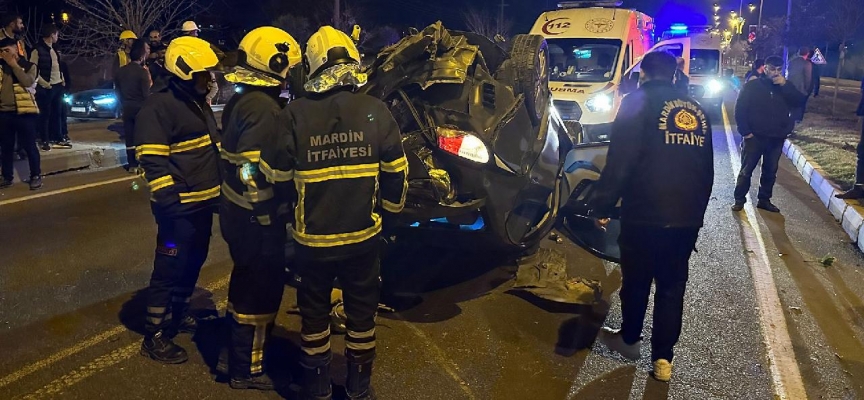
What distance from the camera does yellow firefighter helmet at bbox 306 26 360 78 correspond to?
301 centimetres

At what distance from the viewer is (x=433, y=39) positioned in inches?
179

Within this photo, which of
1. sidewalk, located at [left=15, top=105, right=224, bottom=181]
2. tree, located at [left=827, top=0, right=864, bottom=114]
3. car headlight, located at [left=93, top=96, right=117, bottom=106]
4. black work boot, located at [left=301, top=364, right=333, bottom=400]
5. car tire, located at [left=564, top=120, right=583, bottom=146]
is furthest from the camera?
tree, located at [left=827, top=0, right=864, bottom=114]

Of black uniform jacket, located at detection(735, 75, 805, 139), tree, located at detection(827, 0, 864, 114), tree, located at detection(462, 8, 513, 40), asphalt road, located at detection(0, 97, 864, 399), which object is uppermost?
tree, located at detection(462, 8, 513, 40)

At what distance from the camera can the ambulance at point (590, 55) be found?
11625 millimetres

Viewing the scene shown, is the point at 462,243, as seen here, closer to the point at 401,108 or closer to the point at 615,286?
the point at 401,108

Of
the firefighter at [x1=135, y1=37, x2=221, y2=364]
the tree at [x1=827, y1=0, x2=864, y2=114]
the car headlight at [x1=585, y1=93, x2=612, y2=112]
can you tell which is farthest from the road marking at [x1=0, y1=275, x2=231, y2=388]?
the tree at [x1=827, y1=0, x2=864, y2=114]

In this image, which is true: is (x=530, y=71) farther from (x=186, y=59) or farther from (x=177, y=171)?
(x=177, y=171)

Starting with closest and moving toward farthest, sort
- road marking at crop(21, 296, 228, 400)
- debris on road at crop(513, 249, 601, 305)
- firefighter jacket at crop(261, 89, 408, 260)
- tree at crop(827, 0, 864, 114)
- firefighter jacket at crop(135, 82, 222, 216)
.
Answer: firefighter jacket at crop(261, 89, 408, 260)
road marking at crop(21, 296, 228, 400)
firefighter jacket at crop(135, 82, 222, 216)
debris on road at crop(513, 249, 601, 305)
tree at crop(827, 0, 864, 114)

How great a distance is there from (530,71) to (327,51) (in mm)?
2285

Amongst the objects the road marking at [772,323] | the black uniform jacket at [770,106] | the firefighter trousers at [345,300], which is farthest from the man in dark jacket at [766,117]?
the firefighter trousers at [345,300]

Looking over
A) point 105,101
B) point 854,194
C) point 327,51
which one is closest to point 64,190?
point 327,51

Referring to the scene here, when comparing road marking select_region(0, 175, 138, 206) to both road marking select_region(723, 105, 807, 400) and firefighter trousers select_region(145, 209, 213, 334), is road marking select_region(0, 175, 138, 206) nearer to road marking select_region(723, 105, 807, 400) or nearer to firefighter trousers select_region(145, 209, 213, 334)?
firefighter trousers select_region(145, 209, 213, 334)

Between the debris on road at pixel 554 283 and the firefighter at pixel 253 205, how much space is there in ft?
7.13

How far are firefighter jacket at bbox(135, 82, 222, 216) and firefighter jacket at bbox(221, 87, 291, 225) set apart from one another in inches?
18.6
